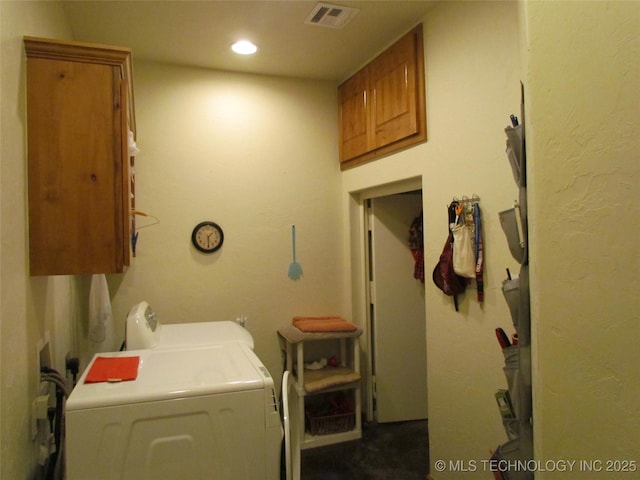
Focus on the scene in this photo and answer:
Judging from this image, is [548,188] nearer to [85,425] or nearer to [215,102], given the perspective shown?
[85,425]

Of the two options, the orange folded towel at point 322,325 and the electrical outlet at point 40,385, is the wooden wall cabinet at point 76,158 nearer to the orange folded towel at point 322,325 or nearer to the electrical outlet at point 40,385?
the electrical outlet at point 40,385

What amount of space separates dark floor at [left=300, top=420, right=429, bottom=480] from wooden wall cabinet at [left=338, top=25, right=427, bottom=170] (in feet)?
6.82

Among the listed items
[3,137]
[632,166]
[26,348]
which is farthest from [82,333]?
[632,166]

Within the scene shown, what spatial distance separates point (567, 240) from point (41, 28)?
1946mm

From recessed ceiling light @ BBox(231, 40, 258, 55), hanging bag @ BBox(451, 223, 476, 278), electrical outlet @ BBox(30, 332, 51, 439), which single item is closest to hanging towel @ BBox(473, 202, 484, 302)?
hanging bag @ BBox(451, 223, 476, 278)

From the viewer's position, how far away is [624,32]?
754 millimetres

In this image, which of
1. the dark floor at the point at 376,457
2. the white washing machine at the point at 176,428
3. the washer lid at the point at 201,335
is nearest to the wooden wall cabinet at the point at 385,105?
the washer lid at the point at 201,335

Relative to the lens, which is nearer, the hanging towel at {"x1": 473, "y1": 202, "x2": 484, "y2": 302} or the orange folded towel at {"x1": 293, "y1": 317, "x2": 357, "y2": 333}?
the hanging towel at {"x1": 473, "y1": 202, "x2": 484, "y2": 302}

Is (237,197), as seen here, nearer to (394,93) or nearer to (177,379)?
(394,93)

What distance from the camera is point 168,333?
7.22ft

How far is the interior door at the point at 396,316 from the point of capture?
323 cm

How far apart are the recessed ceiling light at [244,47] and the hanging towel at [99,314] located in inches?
66.6

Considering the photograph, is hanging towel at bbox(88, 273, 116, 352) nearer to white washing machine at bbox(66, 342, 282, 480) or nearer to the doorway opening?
white washing machine at bbox(66, 342, 282, 480)

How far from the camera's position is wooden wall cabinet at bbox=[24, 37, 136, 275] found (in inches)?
52.6
